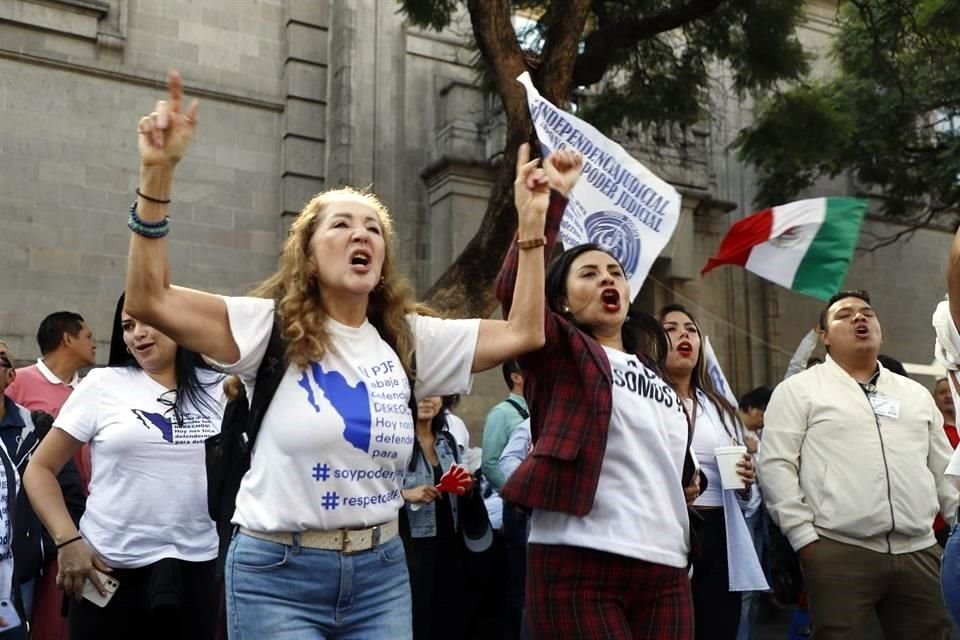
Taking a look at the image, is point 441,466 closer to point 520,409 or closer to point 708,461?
point 520,409

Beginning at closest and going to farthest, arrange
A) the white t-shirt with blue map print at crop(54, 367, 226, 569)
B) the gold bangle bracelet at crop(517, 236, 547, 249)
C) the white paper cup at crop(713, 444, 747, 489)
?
the gold bangle bracelet at crop(517, 236, 547, 249) < the white t-shirt with blue map print at crop(54, 367, 226, 569) < the white paper cup at crop(713, 444, 747, 489)

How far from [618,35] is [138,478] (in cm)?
736

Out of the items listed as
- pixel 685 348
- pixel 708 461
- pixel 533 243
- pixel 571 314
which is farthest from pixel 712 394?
pixel 533 243

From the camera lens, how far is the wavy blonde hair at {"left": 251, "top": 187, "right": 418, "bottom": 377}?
108 inches

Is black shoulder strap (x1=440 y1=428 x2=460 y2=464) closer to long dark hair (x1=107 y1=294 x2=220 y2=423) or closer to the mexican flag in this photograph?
long dark hair (x1=107 y1=294 x2=220 y2=423)

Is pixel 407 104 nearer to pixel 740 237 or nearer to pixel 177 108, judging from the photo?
pixel 740 237

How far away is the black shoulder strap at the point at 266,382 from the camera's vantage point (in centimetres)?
270

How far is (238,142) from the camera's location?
12.8 metres

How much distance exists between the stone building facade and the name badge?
26.1 feet

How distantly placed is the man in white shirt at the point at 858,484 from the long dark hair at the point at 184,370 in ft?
8.73

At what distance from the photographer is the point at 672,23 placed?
33.0 feet

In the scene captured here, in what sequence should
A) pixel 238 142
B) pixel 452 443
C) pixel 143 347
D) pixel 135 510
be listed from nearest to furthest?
pixel 135 510 → pixel 143 347 → pixel 452 443 → pixel 238 142

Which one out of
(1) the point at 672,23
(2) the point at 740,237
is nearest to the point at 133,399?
(2) the point at 740,237

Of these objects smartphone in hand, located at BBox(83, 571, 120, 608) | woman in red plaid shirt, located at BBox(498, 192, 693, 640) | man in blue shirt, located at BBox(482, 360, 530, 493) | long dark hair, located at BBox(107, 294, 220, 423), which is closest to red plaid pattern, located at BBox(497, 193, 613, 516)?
woman in red plaid shirt, located at BBox(498, 192, 693, 640)
